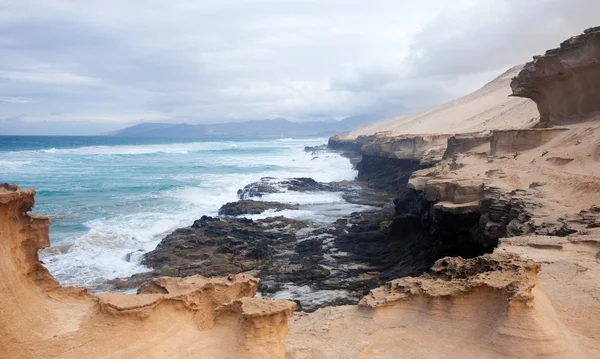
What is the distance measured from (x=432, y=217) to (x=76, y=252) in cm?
1123

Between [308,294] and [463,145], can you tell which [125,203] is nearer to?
[308,294]

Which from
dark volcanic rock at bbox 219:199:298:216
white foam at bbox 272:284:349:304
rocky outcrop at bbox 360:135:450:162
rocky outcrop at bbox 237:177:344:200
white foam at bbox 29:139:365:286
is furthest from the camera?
rocky outcrop at bbox 360:135:450:162

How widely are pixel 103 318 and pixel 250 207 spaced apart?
652 inches

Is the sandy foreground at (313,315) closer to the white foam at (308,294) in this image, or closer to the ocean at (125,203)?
the white foam at (308,294)

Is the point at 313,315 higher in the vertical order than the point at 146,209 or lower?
higher

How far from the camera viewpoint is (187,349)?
14.4 feet

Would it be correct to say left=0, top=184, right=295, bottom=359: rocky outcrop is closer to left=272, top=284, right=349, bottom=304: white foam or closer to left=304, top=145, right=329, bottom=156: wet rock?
left=272, top=284, right=349, bottom=304: white foam

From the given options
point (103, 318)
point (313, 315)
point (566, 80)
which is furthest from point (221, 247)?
point (566, 80)

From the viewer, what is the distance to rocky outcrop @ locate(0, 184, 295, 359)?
4.25m

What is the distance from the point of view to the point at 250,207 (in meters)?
21.1

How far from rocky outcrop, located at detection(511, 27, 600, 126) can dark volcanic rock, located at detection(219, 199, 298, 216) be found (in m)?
11.9

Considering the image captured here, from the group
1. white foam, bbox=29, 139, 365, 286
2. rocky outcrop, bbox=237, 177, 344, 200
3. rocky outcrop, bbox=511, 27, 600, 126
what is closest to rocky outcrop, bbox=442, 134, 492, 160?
rocky outcrop, bbox=511, 27, 600, 126

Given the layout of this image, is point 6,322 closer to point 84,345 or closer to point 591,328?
point 84,345

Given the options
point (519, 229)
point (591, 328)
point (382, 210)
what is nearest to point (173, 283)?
point (591, 328)
